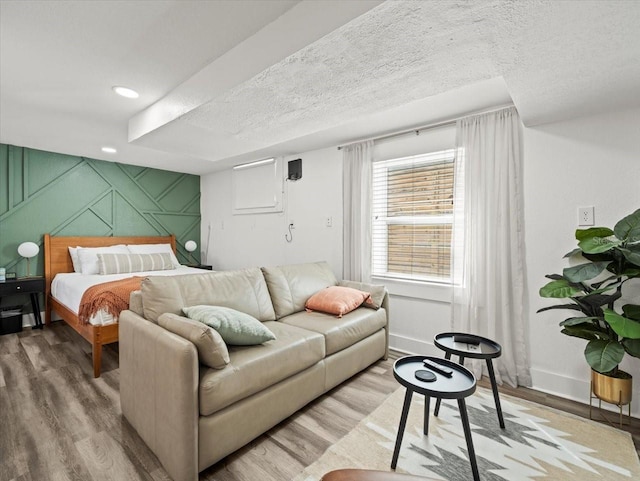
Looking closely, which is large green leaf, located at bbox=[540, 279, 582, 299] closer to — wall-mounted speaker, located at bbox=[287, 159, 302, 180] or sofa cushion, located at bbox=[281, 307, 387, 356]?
sofa cushion, located at bbox=[281, 307, 387, 356]

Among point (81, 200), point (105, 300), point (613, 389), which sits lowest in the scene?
point (613, 389)

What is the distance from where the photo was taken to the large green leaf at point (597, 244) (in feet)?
5.88

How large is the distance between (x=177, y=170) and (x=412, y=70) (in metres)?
4.69

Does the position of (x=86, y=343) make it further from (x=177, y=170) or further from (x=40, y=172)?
(x=177, y=170)

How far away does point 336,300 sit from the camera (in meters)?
2.66

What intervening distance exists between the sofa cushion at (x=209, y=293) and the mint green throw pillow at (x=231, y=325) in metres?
0.15

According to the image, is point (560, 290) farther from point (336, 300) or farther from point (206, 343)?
point (206, 343)

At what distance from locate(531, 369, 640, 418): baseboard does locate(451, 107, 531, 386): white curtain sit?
0.31 ft

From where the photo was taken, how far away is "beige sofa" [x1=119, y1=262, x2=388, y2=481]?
1420 millimetres

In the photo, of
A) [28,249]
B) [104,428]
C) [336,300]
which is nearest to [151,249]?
[28,249]

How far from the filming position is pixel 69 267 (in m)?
4.18

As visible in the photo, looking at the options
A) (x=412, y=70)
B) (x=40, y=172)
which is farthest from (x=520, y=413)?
(x=40, y=172)

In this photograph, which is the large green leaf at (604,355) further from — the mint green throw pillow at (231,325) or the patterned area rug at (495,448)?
the mint green throw pillow at (231,325)

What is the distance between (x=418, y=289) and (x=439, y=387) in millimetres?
1669
